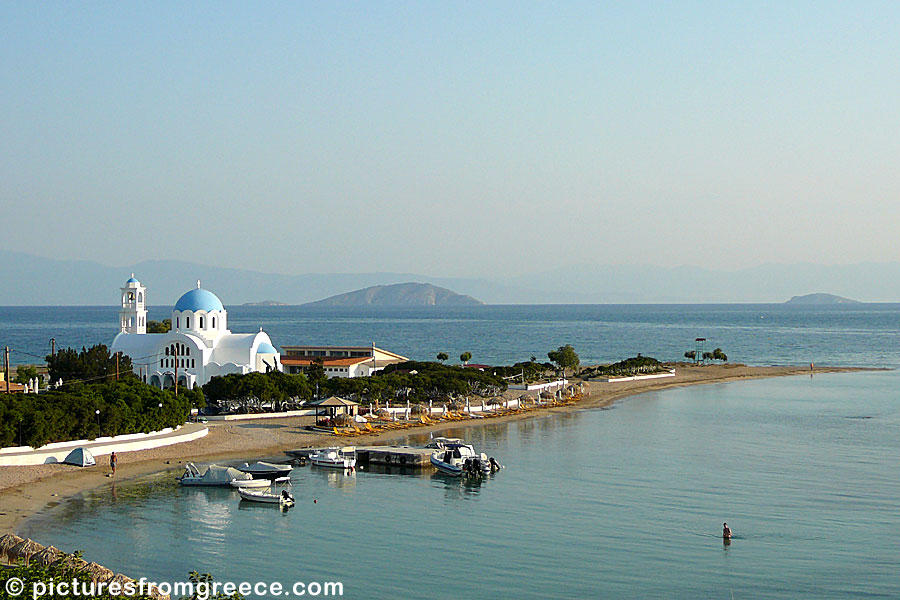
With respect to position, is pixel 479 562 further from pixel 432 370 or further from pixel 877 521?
pixel 432 370

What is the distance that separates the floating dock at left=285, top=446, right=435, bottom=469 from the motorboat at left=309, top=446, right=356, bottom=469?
79 centimetres

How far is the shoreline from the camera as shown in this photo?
3600 centimetres

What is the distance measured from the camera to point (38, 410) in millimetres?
43156

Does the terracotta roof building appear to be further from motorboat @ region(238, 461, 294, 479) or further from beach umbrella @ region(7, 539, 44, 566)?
beach umbrella @ region(7, 539, 44, 566)

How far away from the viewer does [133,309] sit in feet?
261

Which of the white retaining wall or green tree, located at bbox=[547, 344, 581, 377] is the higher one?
green tree, located at bbox=[547, 344, 581, 377]

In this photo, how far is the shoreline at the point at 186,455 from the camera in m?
36.0

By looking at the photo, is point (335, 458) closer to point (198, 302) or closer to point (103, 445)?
point (103, 445)

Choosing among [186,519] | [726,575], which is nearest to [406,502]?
[186,519]

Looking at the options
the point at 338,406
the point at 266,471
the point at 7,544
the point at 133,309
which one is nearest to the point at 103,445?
the point at 266,471

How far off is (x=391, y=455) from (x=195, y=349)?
97.1 ft

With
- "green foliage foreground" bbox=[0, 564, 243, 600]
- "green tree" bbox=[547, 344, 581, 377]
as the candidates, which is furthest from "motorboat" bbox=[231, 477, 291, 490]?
"green tree" bbox=[547, 344, 581, 377]

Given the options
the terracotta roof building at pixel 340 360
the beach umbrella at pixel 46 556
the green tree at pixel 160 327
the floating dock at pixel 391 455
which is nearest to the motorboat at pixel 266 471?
the floating dock at pixel 391 455

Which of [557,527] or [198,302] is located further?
[198,302]
